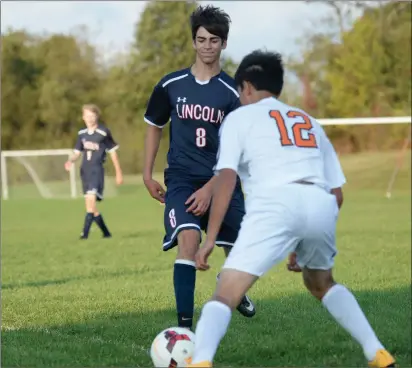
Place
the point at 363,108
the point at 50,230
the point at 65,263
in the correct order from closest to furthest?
the point at 65,263 → the point at 50,230 → the point at 363,108

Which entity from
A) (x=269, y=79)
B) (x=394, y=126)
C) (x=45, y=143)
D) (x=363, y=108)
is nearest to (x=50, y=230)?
(x=269, y=79)

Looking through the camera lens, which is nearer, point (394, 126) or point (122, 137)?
point (394, 126)

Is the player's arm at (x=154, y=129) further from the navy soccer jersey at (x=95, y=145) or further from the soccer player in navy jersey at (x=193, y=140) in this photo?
the navy soccer jersey at (x=95, y=145)

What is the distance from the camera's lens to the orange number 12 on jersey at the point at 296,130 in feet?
14.6

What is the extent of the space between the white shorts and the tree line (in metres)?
26.9

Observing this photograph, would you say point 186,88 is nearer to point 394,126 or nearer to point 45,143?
point 394,126

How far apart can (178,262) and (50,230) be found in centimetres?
1305

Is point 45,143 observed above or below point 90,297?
below

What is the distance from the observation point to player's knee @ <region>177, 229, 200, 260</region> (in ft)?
19.2

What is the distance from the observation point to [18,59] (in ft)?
193

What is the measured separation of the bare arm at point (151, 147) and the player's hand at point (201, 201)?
0.65m

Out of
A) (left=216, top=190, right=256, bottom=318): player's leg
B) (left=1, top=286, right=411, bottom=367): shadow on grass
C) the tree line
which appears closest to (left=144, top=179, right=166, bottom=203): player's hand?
(left=216, top=190, right=256, bottom=318): player's leg

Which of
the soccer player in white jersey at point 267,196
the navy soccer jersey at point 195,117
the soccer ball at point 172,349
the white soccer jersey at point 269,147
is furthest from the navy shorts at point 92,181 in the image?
the white soccer jersey at point 269,147

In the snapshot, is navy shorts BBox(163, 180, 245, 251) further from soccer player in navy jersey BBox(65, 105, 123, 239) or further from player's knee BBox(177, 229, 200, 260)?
soccer player in navy jersey BBox(65, 105, 123, 239)
